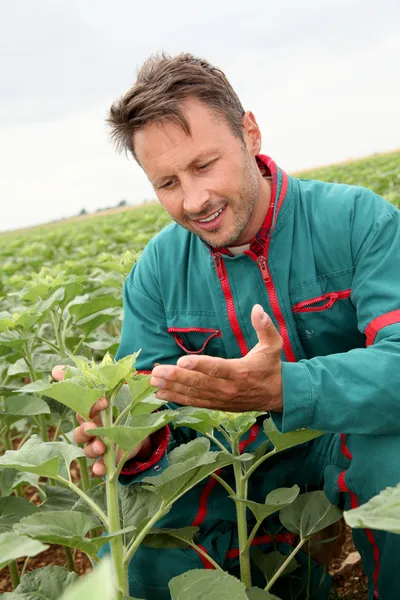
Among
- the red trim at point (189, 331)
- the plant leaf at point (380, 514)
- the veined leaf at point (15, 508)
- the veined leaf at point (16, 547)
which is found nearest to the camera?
the plant leaf at point (380, 514)

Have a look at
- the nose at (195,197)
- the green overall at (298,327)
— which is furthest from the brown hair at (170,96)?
the green overall at (298,327)

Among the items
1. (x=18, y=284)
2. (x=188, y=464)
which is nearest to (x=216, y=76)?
(x=188, y=464)

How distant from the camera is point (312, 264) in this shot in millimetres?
2186

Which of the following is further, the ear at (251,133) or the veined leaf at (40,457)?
the ear at (251,133)

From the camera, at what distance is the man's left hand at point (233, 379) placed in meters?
1.51

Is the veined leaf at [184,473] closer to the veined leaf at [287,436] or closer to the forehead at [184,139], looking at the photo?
the veined leaf at [287,436]

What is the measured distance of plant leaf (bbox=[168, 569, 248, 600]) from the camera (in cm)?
135

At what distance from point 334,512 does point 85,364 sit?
3.04 ft

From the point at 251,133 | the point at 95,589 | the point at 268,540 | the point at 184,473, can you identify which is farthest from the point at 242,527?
the point at 95,589

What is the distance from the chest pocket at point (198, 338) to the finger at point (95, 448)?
65 centimetres

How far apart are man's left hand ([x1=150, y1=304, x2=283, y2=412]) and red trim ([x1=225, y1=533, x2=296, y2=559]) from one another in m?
0.74

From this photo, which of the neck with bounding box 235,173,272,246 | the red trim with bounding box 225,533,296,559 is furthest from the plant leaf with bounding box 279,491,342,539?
the neck with bounding box 235,173,272,246

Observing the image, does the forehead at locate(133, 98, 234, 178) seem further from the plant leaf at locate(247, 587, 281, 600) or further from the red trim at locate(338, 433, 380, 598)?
the plant leaf at locate(247, 587, 281, 600)

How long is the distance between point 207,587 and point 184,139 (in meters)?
1.28
